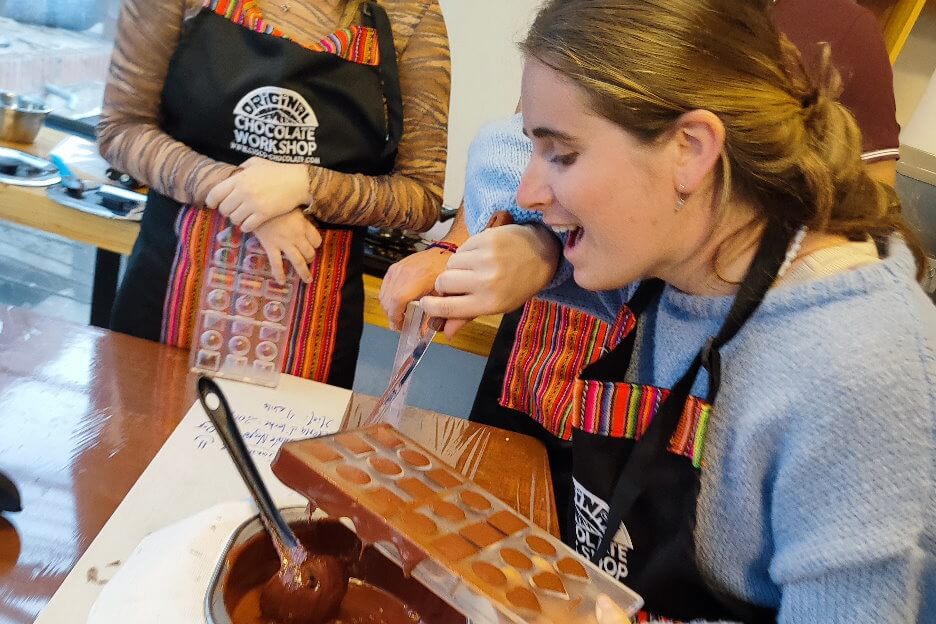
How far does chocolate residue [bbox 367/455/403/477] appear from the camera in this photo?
636mm

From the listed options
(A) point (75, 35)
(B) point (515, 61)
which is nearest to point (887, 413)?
(B) point (515, 61)

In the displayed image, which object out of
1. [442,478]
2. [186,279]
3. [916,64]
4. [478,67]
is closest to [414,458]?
[442,478]

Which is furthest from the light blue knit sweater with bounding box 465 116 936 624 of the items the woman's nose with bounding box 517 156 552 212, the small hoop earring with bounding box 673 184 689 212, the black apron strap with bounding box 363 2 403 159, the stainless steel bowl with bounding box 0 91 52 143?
the stainless steel bowl with bounding box 0 91 52 143

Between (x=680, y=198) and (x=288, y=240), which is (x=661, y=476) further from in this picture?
(x=288, y=240)

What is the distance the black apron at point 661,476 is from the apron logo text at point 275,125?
22.9 inches

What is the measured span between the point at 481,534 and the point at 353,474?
119 mm

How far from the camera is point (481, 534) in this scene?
0.59m

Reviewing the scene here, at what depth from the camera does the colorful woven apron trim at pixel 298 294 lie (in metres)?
1.06

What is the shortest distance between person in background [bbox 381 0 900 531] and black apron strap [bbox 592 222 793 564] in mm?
219

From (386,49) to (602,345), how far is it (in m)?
0.55

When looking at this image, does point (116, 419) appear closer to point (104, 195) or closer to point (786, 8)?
point (104, 195)

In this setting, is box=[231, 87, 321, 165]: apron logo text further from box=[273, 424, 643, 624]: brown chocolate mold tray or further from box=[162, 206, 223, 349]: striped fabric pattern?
box=[273, 424, 643, 624]: brown chocolate mold tray

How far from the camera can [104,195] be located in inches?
68.1

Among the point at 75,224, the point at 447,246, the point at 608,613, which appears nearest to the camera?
the point at 608,613
